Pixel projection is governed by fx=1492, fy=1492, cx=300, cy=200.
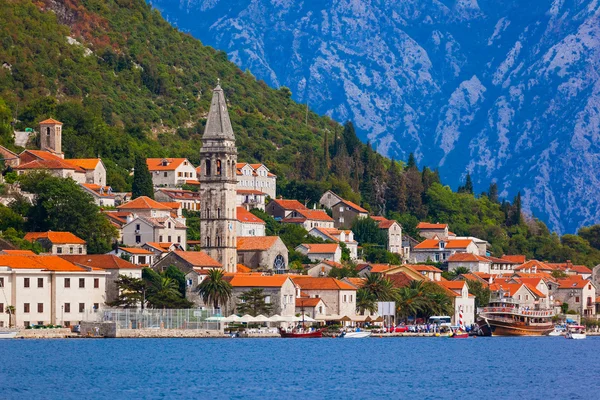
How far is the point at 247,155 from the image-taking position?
193 meters

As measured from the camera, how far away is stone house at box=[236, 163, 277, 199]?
170m

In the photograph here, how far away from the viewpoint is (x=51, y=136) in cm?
15562

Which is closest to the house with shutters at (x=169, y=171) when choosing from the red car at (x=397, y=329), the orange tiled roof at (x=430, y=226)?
the orange tiled roof at (x=430, y=226)

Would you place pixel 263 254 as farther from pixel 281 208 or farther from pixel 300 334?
pixel 281 208

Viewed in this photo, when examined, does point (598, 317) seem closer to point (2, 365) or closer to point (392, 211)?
point (392, 211)

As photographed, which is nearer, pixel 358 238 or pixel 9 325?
pixel 9 325

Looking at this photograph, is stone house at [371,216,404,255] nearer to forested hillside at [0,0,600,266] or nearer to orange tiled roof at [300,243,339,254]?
forested hillside at [0,0,600,266]

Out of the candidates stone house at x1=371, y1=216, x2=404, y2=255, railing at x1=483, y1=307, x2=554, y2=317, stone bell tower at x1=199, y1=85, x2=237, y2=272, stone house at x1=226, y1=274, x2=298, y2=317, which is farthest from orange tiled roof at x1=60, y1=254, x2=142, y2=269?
stone house at x1=371, y1=216, x2=404, y2=255

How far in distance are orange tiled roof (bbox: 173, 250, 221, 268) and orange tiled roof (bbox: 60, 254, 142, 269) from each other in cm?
561

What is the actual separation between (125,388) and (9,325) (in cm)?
3786

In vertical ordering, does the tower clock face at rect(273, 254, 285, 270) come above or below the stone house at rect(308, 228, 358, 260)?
below

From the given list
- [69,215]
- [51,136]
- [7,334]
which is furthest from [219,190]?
[7,334]

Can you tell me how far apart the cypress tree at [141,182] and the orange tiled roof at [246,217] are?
30.1 ft

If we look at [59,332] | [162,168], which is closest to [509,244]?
[162,168]
